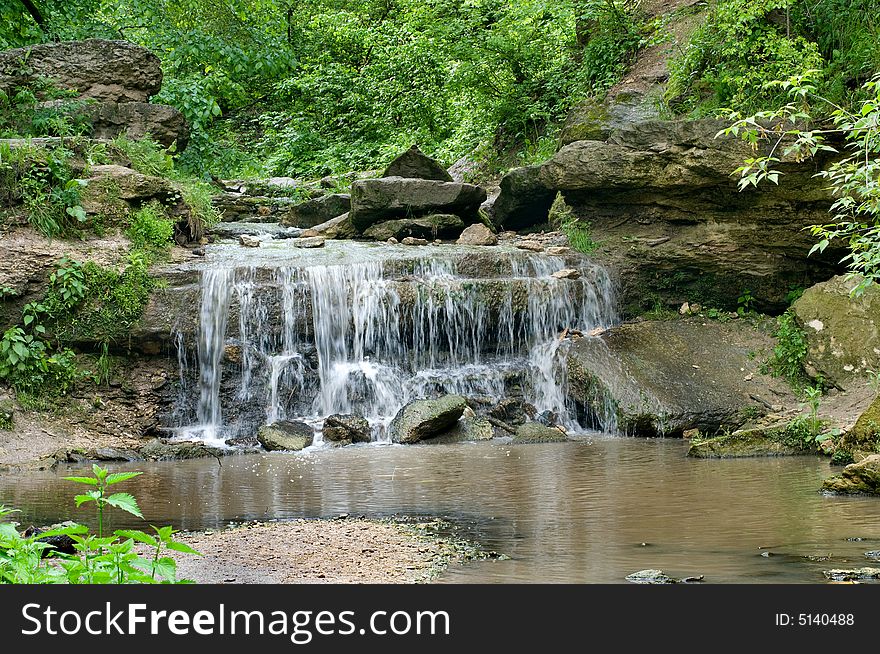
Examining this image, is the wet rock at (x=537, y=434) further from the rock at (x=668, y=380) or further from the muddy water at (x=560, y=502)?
the rock at (x=668, y=380)

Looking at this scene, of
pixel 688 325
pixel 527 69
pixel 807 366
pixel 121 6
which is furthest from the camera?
pixel 527 69

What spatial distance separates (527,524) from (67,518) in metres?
3.04

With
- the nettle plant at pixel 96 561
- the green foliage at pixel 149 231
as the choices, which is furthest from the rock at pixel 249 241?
the nettle plant at pixel 96 561

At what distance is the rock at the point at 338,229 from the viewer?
49.9 feet

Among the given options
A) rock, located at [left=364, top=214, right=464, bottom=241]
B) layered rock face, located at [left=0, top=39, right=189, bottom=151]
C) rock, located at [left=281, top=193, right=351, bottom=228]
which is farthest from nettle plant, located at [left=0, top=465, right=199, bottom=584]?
rock, located at [left=281, top=193, right=351, bottom=228]

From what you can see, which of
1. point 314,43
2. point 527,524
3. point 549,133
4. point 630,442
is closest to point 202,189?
point 549,133

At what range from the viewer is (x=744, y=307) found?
1325 cm

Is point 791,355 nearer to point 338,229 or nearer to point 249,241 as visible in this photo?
point 338,229

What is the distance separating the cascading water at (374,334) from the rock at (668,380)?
437 millimetres

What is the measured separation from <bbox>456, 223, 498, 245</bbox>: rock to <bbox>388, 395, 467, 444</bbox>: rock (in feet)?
13.5

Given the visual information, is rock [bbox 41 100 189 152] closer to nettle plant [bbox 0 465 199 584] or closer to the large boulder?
the large boulder

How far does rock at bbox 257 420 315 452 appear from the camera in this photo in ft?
32.8

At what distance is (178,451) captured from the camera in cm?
962

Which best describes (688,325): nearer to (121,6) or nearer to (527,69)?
(527,69)
